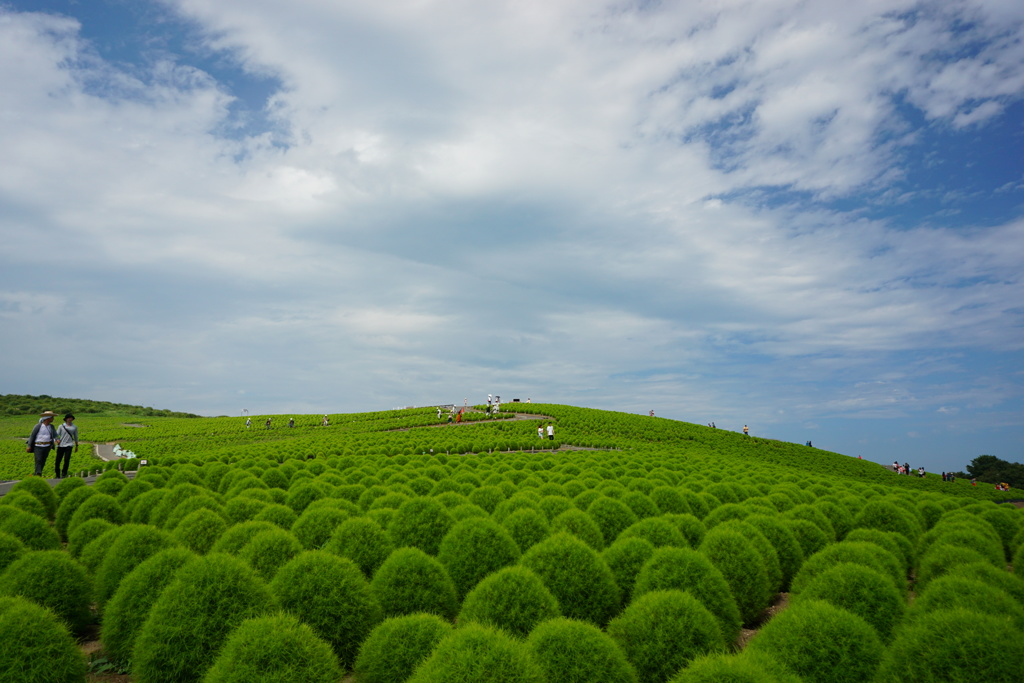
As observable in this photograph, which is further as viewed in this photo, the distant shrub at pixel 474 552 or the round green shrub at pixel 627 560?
the distant shrub at pixel 474 552

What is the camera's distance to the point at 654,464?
23.6 meters

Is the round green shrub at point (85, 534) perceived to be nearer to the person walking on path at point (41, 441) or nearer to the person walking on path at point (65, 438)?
the person walking on path at point (41, 441)

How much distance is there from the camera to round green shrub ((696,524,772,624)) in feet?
29.6

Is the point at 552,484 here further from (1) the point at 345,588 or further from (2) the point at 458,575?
(1) the point at 345,588

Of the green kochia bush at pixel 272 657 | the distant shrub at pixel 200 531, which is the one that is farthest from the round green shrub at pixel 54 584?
the green kochia bush at pixel 272 657

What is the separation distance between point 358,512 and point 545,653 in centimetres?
686

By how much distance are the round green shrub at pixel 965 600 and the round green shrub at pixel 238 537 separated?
9.45 m

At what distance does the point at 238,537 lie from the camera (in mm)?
8977

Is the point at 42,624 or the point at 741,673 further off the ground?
the point at 741,673

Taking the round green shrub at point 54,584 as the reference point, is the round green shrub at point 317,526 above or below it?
above

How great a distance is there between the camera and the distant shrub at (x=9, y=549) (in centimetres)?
888

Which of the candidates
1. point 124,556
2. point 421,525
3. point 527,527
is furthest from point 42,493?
point 527,527

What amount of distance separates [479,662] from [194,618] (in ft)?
11.7

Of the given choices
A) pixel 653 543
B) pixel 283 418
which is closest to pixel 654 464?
pixel 653 543
